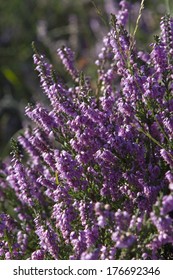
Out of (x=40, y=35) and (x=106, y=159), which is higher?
(x=40, y=35)

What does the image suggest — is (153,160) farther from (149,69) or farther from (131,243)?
(131,243)

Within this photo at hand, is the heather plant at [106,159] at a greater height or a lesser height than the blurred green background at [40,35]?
lesser

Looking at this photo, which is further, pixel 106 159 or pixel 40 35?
pixel 40 35

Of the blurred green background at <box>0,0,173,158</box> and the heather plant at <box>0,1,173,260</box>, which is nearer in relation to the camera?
the heather plant at <box>0,1,173,260</box>

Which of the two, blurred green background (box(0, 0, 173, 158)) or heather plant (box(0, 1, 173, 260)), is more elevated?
blurred green background (box(0, 0, 173, 158))

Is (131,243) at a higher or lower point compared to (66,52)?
lower

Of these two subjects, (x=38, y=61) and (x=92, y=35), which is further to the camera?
(x=92, y=35)

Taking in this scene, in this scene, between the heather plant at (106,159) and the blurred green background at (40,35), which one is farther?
the blurred green background at (40,35)
